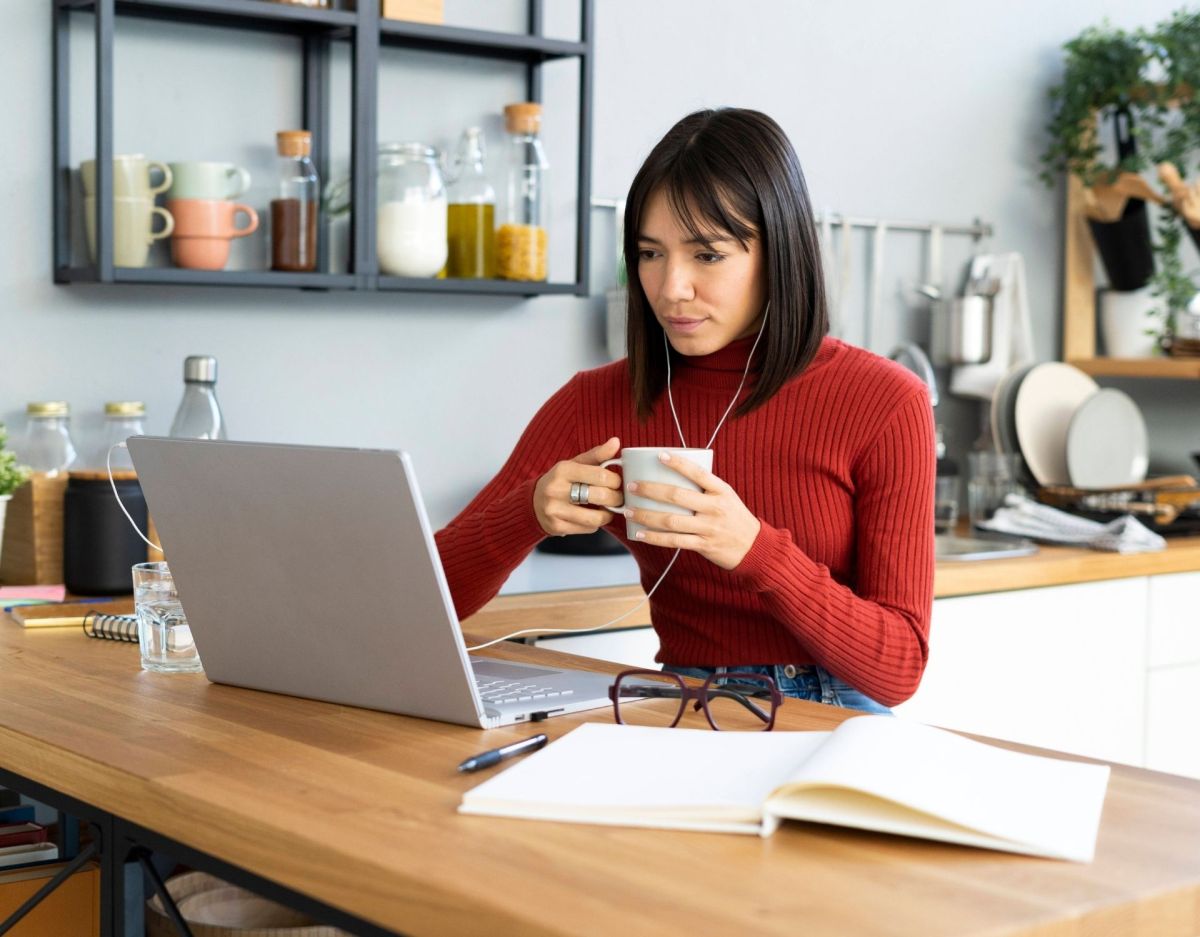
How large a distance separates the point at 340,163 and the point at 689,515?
1.34 m

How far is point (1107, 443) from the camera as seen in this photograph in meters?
3.29

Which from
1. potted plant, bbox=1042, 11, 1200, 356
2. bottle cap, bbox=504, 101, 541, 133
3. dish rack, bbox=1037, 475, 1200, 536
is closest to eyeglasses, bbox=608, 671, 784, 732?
bottle cap, bbox=504, 101, 541, 133

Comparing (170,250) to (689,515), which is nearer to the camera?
(689,515)

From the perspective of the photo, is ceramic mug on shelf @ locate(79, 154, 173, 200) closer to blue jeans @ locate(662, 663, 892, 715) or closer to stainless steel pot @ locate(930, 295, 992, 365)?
blue jeans @ locate(662, 663, 892, 715)

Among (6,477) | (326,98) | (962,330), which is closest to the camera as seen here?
(6,477)

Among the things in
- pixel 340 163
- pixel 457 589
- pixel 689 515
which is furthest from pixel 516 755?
pixel 340 163

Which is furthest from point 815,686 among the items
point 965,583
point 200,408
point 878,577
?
point 200,408

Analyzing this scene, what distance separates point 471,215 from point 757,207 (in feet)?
3.12

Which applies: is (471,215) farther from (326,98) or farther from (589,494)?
(589,494)

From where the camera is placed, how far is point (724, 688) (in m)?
1.33

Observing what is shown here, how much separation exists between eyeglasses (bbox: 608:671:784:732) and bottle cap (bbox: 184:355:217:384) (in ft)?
3.40

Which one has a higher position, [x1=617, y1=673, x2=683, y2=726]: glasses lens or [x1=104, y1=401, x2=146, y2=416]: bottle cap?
[x1=104, y1=401, x2=146, y2=416]: bottle cap

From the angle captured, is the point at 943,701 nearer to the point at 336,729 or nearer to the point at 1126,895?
the point at 336,729

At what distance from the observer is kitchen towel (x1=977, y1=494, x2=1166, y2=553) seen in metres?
2.77
